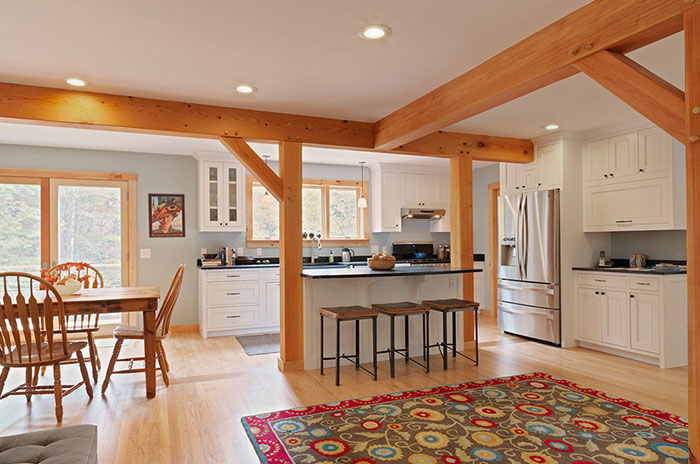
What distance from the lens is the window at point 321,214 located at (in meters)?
6.65

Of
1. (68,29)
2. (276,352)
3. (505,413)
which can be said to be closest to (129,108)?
(68,29)

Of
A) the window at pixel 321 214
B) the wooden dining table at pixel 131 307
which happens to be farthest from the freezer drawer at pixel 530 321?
the wooden dining table at pixel 131 307

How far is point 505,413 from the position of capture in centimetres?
312

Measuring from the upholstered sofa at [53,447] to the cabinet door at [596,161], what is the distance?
514 cm

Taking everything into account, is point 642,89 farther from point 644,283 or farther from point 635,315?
point 635,315

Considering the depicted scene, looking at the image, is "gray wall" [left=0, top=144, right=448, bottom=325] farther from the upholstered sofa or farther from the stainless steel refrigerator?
the upholstered sofa

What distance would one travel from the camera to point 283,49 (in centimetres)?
293

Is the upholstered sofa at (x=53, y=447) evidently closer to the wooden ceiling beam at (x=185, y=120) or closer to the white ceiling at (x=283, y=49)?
the white ceiling at (x=283, y=49)

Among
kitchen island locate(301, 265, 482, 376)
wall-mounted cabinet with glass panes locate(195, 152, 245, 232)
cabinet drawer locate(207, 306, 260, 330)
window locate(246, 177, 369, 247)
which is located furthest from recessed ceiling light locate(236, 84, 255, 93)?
cabinet drawer locate(207, 306, 260, 330)

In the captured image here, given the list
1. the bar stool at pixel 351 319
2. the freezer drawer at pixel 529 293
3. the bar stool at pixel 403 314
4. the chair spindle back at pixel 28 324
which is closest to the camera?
the chair spindle back at pixel 28 324

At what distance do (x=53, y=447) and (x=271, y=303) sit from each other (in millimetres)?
4355

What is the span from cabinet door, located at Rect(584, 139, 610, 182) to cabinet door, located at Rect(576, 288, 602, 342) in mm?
1251

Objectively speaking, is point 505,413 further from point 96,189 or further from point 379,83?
point 96,189

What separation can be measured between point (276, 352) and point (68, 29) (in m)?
3.48
